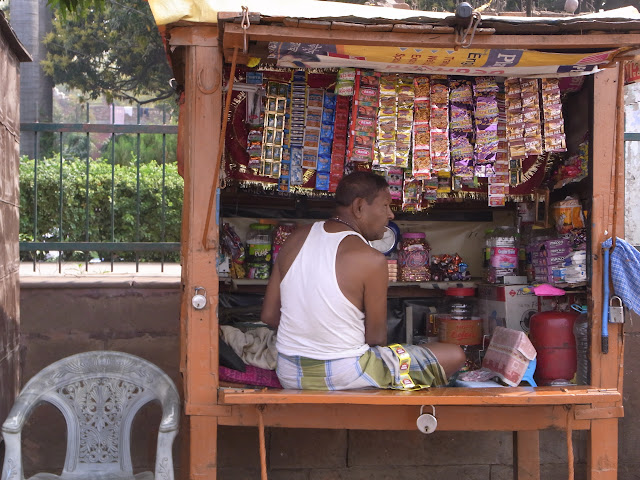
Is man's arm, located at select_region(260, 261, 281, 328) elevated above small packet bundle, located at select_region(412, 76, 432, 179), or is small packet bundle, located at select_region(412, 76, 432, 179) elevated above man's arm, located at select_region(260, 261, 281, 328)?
small packet bundle, located at select_region(412, 76, 432, 179)

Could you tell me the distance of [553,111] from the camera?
340 cm

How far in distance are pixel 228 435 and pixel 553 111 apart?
9.03 feet

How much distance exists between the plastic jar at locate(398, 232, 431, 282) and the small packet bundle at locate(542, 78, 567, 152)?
1101 millimetres

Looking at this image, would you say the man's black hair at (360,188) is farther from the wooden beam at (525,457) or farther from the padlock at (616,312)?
the wooden beam at (525,457)

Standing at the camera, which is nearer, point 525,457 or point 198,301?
point 198,301

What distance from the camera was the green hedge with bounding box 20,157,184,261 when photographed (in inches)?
241

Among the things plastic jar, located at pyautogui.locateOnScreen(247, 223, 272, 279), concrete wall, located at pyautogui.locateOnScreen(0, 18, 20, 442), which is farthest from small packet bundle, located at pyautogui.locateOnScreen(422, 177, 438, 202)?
concrete wall, located at pyautogui.locateOnScreen(0, 18, 20, 442)

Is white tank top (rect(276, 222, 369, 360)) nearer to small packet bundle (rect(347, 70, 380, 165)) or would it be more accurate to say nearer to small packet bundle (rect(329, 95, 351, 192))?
small packet bundle (rect(347, 70, 380, 165))

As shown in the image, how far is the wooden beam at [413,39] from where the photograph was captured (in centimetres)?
270

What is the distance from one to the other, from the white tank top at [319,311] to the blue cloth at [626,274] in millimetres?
1210

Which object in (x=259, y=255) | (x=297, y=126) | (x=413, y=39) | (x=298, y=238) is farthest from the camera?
(x=259, y=255)

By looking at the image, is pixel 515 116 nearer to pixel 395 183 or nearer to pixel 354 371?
pixel 395 183

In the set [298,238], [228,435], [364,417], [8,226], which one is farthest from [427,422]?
[8,226]

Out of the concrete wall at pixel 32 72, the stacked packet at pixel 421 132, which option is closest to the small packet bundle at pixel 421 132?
the stacked packet at pixel 421 132
